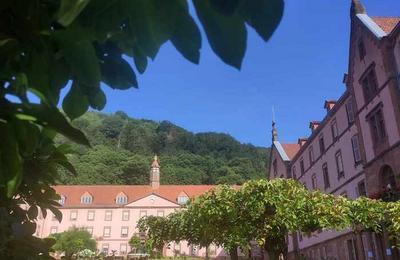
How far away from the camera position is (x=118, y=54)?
169cm

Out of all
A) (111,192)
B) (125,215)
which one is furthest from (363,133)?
(111,192)

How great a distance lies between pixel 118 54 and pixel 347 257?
34.0 meters

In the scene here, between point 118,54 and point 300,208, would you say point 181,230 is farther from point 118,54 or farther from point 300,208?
point 118,54

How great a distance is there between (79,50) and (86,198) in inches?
3088

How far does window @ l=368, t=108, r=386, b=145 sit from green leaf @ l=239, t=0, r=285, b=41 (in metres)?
26.2

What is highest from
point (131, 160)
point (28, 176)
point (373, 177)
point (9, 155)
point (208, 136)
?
point (208, 136)

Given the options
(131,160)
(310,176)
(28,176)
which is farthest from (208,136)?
(28,176)

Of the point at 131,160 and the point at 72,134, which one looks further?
the point at 131,160

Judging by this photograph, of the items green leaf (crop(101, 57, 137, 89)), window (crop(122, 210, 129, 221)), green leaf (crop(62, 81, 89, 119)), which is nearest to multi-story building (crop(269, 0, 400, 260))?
green leaf (crop(101, 57, 137, 89))

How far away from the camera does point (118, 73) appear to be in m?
1.72

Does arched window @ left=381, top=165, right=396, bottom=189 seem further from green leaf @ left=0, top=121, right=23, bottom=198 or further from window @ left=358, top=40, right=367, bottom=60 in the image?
green leaf @ left=0, top=121, right=23, bottom=198

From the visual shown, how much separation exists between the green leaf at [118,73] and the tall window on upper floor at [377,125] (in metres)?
25.9

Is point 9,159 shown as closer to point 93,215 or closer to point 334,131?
point 334,131

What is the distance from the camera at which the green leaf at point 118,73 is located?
5.59ft
